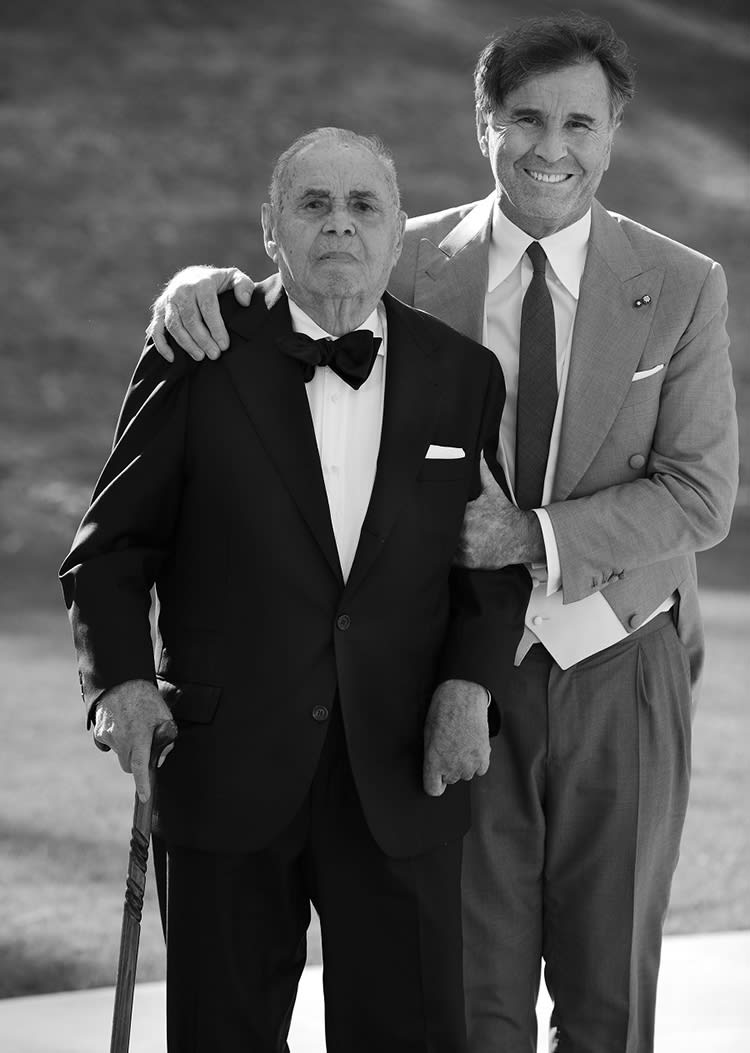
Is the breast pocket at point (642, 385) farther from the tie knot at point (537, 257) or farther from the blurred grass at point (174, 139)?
the blurred grass at point (174, 139)

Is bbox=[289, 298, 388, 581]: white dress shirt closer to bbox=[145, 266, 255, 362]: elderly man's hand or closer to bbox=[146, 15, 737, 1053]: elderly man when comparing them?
bbox=[145, 266, 255, 362]: elderly man's hand

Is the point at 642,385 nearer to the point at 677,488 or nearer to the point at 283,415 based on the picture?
the point at 677,488

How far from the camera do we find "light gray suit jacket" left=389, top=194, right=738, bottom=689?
7.65 feet

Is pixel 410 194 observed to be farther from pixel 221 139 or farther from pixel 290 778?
pixel 290 778

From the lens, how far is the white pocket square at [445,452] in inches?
83.0

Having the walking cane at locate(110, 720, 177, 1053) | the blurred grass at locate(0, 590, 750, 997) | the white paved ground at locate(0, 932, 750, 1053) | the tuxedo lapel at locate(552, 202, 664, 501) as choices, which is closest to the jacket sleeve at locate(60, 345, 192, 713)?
the walking cane at locate(110, 720, 177, 1053)

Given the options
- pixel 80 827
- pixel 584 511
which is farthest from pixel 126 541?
pixel 80 827

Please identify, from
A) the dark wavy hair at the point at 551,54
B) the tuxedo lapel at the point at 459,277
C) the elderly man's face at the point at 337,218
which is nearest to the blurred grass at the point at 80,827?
the tuxedo lapel at the point at 459,277

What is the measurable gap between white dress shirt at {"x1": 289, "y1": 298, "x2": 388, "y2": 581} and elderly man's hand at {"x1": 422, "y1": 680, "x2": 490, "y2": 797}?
0.22m

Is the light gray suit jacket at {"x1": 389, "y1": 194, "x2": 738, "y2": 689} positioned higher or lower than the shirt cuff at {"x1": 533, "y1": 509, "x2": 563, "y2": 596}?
higher

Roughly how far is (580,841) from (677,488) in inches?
23.0

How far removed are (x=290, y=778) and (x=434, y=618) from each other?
0.29 metres

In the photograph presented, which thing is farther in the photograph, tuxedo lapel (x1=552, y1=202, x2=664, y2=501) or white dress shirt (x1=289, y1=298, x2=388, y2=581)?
tuxedo lapel (x1=552, y1=202, x2=664, y2=501)

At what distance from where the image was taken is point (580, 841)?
2.47 meters
